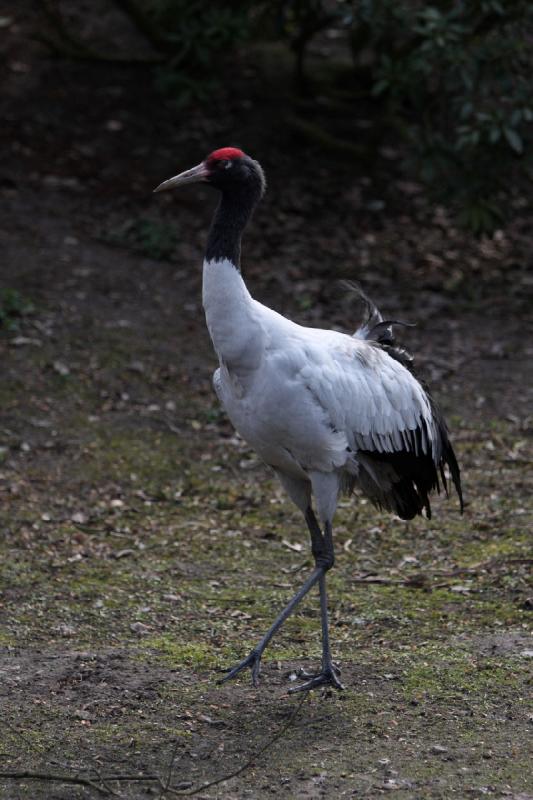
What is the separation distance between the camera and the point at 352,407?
5.49 meters

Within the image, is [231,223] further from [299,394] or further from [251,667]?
[251,667]

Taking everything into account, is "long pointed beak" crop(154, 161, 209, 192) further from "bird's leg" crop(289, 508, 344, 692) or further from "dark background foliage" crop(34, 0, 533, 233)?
"dark background foliage" crop(34, 0, 533, 233)

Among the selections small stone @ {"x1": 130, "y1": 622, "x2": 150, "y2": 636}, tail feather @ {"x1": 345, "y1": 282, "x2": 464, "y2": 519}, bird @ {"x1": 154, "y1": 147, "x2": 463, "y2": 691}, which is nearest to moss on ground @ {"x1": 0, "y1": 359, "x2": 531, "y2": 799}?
small stone @ {"x1": 130, "y1": 622, "x2": 150, "y2": 636}

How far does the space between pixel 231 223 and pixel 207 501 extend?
2.74 meters

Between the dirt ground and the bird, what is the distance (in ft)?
1.63

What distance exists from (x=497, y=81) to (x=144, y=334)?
11.5 ft

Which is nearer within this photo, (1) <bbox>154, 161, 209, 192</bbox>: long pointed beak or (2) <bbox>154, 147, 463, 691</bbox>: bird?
(2) <bbox>154, 147, 463, 691</bbox>: bird

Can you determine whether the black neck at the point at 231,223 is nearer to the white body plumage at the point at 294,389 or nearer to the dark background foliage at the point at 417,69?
the white body plumage at the point at 294,389

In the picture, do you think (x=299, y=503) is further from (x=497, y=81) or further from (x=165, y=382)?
(x=497, y=81)

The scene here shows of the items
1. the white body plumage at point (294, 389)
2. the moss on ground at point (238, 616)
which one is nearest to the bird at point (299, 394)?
the white body plumage at point (294, 389)

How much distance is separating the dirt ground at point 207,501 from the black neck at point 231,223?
1885 mm

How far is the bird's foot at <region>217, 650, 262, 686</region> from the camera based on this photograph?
17.6ft

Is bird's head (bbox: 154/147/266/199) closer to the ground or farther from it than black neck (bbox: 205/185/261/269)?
farther from it

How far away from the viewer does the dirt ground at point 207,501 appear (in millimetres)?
4875
